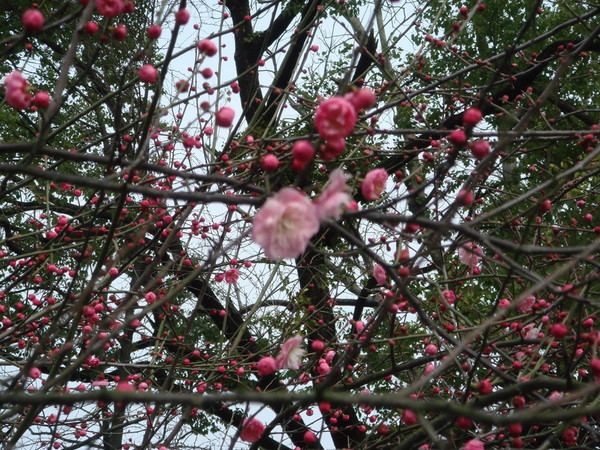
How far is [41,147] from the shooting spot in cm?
131

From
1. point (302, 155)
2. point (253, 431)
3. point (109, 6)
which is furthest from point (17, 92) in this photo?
point (253, 431)

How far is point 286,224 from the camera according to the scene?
1.25 metres

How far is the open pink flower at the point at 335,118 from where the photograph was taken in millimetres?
1230

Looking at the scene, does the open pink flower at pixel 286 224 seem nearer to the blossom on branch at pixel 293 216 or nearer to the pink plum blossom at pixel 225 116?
the blossom on branch at pixel 293 216

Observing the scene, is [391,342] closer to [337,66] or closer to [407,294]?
[407,294]

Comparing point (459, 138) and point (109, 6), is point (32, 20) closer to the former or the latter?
point (109, 6)

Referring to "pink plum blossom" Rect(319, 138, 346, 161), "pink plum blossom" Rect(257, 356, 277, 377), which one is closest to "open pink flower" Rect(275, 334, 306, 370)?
"pink plum blossom" Rect(257, 356, 277, 377)

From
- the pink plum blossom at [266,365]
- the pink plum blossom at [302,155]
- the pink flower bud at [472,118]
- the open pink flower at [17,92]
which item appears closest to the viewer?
the pink plum blossom at [302,155]

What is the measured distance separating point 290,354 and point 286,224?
78cm

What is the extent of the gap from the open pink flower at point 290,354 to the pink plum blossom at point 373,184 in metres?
0.54

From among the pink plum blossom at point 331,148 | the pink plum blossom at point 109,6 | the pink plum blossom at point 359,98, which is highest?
the pink plum blossom at point 109,6

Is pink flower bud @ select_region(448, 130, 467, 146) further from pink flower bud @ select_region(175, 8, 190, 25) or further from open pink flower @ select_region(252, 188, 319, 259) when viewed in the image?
pink flower bud @ select_region(175, 8, 190, 25)

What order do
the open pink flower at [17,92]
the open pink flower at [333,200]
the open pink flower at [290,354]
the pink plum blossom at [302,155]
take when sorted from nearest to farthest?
the open pink flower at [333,200] < the pink plum blossom at [302,155] < the open pink flower at [17,92] < the open pink flower at [290,354]

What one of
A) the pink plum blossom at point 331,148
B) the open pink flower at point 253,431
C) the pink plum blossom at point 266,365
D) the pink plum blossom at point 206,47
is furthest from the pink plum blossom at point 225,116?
the open pink flower at point 253,431
